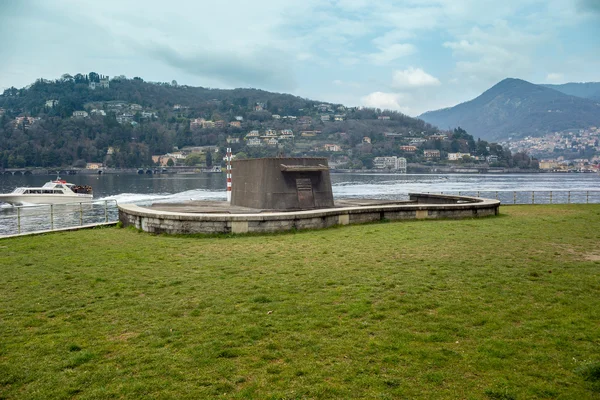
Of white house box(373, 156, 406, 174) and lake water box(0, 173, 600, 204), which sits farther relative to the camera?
white house box(373, 156, 406, 174)

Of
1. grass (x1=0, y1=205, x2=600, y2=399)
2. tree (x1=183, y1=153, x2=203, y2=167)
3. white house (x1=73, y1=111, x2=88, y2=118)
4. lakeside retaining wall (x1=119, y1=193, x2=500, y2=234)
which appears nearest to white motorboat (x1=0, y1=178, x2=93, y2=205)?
lakeside retaining wall (x1=119, y1=193, x2=500, y2=234)

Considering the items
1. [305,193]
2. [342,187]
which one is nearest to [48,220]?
[305,193]

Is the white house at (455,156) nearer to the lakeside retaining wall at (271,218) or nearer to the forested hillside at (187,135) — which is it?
the forested hillside at (187,135)

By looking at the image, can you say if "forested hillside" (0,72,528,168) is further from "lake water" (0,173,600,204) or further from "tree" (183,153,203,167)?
"lake water" (0,173,600,204)

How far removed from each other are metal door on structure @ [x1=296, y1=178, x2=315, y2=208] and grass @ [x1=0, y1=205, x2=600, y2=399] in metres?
6.59

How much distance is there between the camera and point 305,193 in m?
15.4

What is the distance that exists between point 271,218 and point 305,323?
654 cm

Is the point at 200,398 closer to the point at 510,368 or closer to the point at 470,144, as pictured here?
the point at 510,368

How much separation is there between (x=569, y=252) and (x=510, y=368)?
549 centimetres

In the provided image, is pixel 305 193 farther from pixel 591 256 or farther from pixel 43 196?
pixel 43 196

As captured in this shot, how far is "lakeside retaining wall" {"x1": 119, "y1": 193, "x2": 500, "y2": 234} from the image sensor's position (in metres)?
10.9

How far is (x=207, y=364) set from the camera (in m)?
3.75

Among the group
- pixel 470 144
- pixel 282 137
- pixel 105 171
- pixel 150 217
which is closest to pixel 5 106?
pixel 105 171

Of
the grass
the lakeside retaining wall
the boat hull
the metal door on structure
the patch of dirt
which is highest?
the metal door on structure
